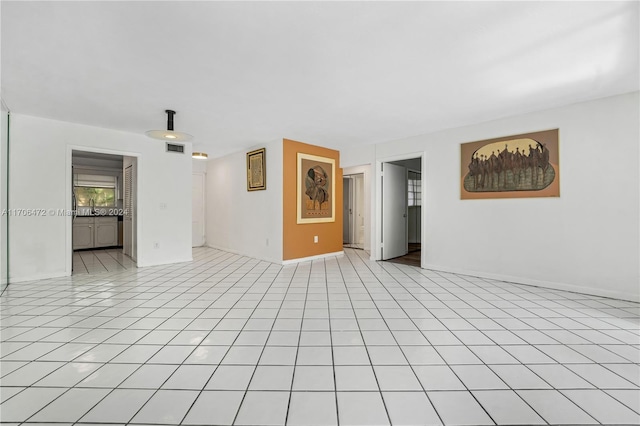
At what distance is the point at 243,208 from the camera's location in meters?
6.61

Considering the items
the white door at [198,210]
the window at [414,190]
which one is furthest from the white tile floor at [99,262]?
the window at [414,190]

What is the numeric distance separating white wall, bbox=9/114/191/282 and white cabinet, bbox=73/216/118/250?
10.9ft

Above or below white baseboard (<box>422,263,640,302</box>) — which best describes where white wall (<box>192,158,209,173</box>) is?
above

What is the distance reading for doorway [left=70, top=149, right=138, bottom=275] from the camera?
21.2ft

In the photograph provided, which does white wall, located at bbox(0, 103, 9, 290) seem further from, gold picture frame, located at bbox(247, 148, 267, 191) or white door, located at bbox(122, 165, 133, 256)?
gold picture frame, located at bbox(247, 148, 267, 191)

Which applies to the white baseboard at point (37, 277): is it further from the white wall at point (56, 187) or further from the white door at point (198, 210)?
the white door at point (198, 210)

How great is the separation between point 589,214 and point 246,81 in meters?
4.55

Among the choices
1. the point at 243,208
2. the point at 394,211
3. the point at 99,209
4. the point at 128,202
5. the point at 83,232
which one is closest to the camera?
the point at 128,202

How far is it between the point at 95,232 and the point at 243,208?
14.5ft

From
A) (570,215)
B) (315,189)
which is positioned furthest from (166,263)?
(570,215)

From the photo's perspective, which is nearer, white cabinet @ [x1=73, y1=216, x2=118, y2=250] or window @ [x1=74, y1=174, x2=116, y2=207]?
white cabinet @ [x1=73, y1=216, x2=118, y2=250]

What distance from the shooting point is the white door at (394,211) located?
6.11 m

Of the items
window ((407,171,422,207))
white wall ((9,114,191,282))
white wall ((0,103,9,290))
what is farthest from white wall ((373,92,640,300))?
white wall ((0,103,9,290))

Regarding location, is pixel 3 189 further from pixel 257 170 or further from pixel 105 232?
pixel 105 232
